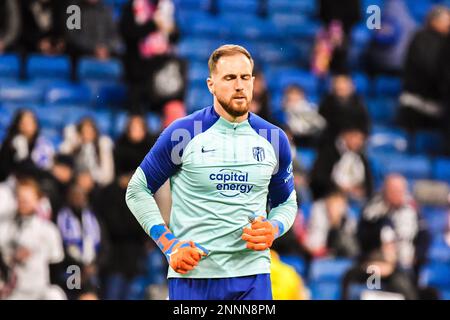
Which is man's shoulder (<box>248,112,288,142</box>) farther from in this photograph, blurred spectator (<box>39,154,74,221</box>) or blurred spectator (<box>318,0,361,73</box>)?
blurred spectator (<box>318,0,361,73</box>)

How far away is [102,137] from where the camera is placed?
1148cm

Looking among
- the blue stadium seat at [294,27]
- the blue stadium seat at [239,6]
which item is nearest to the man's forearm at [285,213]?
the blue stadium seat at [294,27]

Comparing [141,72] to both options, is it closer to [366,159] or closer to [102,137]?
[102,137]

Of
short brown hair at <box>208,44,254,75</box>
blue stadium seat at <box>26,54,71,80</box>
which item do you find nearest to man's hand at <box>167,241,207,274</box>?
short brown hair at <box>208,44,254,75</box>

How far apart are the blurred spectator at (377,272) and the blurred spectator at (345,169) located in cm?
79

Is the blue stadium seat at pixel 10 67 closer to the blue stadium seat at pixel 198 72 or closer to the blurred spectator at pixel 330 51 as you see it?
the blue stadium seat at pixel 198 72

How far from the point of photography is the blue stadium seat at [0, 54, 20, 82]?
13141mm

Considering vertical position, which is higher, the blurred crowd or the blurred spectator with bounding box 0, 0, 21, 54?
the blurred spectator with bounding box 0, 0, 21, 54

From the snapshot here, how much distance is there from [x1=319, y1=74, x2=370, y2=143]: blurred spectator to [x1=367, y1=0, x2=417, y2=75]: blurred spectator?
1.50 meters

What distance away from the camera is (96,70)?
44.0ft

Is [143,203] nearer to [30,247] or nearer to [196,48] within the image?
[30,247]

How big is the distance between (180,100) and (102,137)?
1068 mm

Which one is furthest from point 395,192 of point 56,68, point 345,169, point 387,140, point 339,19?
point 56,68
